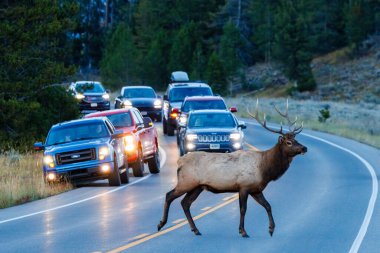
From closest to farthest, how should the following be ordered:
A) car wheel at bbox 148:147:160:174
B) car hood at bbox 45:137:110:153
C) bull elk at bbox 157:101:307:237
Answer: bull elk at bbox 157:101:307:237
car hood at bbox 45:137:110:153
car wheel at bbox 148:147:160:174

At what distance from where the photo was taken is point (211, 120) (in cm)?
3014

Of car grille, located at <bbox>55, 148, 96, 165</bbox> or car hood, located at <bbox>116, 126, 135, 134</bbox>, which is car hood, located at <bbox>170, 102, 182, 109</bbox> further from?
car grille, located at <bbox>55, 148, 96, 165</bbox>

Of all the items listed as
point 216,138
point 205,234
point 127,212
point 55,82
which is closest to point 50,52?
point 55,82

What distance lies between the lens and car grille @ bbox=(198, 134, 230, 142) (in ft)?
94.0

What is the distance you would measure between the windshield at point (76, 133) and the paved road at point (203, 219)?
4.09 feet

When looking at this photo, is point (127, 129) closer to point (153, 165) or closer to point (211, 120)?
point (153, 165)

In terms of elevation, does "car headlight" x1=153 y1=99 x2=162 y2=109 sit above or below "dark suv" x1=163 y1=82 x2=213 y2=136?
below

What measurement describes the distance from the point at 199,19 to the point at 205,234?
367 feet

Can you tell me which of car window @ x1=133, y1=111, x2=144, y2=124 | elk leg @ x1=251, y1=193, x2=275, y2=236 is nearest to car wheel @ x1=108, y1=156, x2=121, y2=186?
car window @ x1=133, y1=111, x2=144, y2=124

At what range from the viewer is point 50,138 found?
23.7 meters

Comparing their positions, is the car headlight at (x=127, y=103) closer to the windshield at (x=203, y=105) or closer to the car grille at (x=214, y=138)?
the windshield at (x=203, y=105)

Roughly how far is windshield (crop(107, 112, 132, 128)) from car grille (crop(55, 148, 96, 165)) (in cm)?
457

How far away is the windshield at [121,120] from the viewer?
90.1 feet

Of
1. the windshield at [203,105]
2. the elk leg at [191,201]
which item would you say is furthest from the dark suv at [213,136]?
the elk leg at [191,201]
